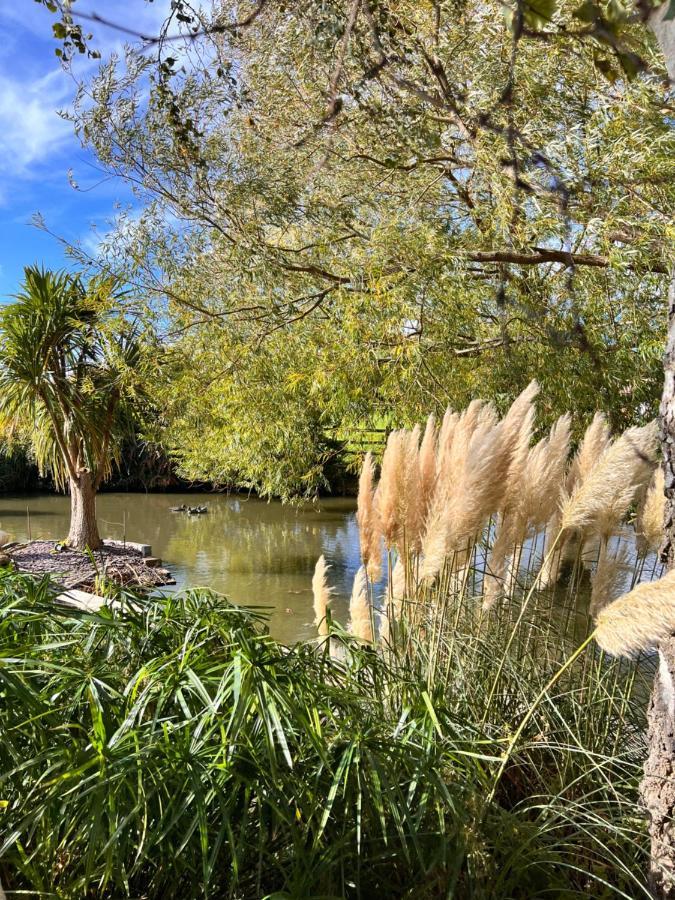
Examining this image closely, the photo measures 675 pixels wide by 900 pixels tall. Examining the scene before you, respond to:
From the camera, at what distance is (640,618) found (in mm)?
1496

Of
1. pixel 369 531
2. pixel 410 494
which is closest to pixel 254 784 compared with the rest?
pixel 410 494

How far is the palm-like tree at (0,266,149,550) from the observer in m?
10.5

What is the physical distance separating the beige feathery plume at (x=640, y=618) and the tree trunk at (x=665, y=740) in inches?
15.7

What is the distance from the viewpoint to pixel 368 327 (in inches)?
238

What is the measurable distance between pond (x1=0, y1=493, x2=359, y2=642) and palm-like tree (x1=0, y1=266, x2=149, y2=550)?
1.71 meters

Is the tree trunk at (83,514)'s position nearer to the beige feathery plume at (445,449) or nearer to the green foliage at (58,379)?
the green foliage at (58,379)

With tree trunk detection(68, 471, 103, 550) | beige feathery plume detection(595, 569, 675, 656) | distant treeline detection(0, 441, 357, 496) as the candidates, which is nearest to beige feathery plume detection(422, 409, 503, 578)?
beige feathery plume detection(595, 569, 675, 656)

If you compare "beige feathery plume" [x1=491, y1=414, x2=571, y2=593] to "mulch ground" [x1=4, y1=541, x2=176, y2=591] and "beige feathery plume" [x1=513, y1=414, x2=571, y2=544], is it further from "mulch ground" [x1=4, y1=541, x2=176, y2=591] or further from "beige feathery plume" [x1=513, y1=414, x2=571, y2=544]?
"mulch ground" [x1=4, y1=541, x2=176, y2=591]

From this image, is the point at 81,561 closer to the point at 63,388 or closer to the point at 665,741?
the point at 63,388

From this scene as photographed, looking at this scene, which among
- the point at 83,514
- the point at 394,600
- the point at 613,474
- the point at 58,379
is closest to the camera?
the point at 613,474

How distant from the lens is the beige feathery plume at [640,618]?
1465 mm

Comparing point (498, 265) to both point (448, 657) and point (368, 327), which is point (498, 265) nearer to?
point (368, 327)

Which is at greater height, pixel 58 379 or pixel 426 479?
pixel 58 379

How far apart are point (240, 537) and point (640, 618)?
509 inches
